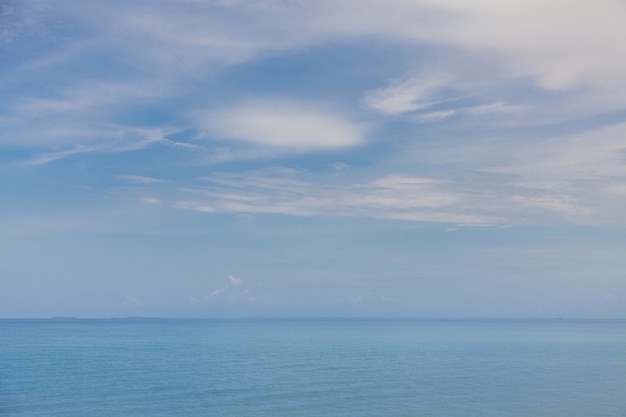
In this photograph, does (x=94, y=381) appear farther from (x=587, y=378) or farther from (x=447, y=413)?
(x=587, y=378)

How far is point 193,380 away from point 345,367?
1021 centimetres

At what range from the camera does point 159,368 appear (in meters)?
38.3

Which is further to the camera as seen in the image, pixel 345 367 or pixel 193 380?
pixel 345 367

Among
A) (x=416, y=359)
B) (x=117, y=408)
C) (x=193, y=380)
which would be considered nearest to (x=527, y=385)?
(x=416, y=359)

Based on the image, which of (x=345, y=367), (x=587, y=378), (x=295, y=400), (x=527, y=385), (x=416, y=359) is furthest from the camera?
(x=416, y=359)

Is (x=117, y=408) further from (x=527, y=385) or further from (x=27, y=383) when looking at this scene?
(x=527, y=385)

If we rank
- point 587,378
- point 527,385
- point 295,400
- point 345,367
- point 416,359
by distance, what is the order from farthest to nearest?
1. point 416,359
2. point 345,367
3. point 587,378
4. point 527,385
5. point 295,400

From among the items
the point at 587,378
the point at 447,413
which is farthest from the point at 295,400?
the point at 587,378

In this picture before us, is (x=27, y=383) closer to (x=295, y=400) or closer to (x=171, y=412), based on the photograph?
(x=171, y=412)

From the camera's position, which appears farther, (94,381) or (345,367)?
(345,367)

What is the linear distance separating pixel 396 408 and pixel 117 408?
36.2ft

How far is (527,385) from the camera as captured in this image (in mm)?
30188

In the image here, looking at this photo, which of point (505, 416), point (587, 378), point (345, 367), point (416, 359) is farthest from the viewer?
point (416, 359)

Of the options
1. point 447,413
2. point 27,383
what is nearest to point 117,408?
point 27,383
